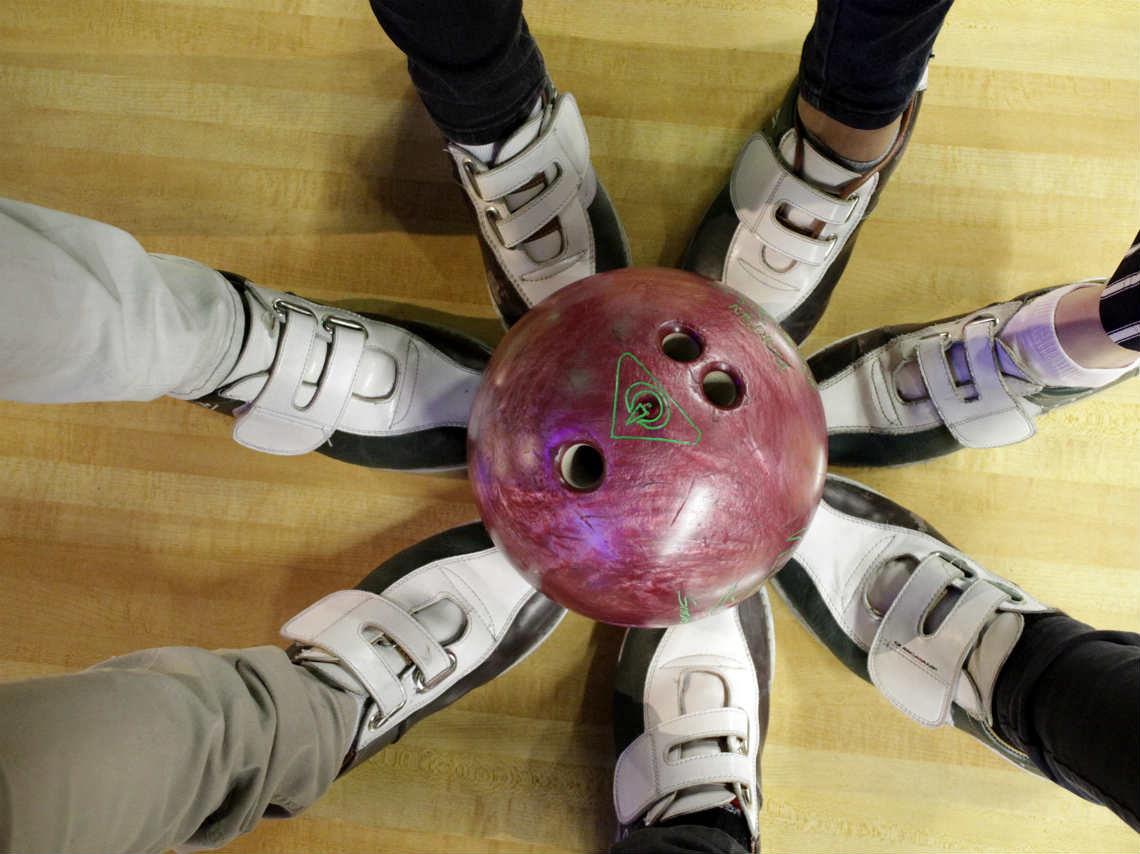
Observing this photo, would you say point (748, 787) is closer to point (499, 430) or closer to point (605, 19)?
point (499, 430)

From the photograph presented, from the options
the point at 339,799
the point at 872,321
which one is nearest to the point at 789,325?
the point at 872,321

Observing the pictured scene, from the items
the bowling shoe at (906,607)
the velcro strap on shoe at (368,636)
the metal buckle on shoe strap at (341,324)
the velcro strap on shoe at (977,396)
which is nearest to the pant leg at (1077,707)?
the bowling shoe at (906,607)

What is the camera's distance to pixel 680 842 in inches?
33.8

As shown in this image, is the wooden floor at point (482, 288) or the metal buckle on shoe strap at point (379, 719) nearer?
the metal buckle on shoe strap at point (379, 719)

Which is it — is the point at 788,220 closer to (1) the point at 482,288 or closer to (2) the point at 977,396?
(2) the point at 977,396

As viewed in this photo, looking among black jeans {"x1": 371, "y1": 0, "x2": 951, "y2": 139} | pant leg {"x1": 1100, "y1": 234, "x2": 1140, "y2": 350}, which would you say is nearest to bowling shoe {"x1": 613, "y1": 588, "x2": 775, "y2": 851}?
pant leg {"x1": 1100, "y1": 234, "x2": 1140, "y2": 350}

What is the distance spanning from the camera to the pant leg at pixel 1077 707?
672 millimetres

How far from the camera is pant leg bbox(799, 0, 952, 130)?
2.30 feet

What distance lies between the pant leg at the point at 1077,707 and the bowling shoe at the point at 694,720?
329 millimetres

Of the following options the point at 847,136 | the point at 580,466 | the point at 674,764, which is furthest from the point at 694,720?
the point at 847,136

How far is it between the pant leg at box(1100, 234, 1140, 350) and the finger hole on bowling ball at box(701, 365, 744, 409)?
45 centimetres

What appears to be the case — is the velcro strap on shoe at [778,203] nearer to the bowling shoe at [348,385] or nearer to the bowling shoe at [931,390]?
the bowling shoe at [931,390]

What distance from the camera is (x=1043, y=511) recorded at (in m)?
1.17

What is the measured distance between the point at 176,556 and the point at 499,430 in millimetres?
813
